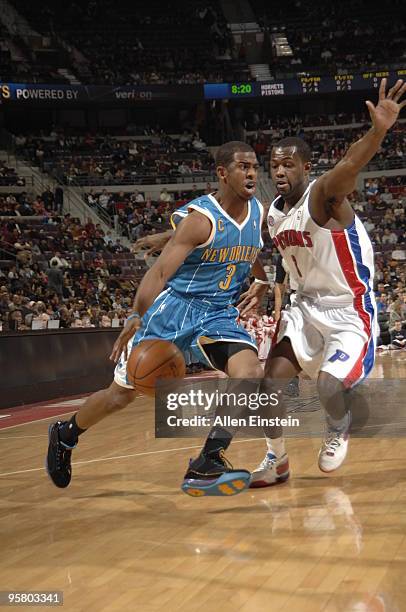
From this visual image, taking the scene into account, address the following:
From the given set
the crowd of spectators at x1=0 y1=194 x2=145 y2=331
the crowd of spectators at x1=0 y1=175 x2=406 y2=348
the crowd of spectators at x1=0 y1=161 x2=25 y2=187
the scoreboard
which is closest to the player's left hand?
the crowd of spectators at x1=0 y1=194 x2=145 y2=331

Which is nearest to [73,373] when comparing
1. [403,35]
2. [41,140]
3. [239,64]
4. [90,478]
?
[90,478]

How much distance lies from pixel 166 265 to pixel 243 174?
0.76 meters

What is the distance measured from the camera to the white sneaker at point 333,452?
4.39 m

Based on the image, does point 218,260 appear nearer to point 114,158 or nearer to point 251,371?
point 251,371

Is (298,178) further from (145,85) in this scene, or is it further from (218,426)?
(145,85)

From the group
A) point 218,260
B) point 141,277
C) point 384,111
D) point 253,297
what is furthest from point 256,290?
point 141,277

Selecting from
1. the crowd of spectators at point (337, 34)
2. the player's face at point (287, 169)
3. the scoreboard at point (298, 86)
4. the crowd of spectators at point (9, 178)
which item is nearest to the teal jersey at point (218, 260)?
the player's face at point (287, 169)

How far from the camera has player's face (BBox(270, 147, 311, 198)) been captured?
14.5 feet

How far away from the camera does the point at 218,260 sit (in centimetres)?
447

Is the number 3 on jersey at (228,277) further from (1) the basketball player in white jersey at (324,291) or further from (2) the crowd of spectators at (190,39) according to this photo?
(2) the crowd of spectators at (190,39)

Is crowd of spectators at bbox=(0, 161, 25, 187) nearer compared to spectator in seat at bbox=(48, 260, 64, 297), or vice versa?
spectator in seat at bbox=(48, 260, 64, 297)

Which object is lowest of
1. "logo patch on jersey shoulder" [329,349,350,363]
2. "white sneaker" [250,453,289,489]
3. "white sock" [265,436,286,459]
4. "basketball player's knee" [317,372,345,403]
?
"white sneaker" [250,453,289,489]

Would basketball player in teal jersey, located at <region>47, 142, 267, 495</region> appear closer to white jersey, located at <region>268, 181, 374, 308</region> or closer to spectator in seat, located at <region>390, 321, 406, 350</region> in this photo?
white jersey, located at <region>268, 181, 374, 308</region>

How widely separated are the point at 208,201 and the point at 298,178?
522 millimetres
